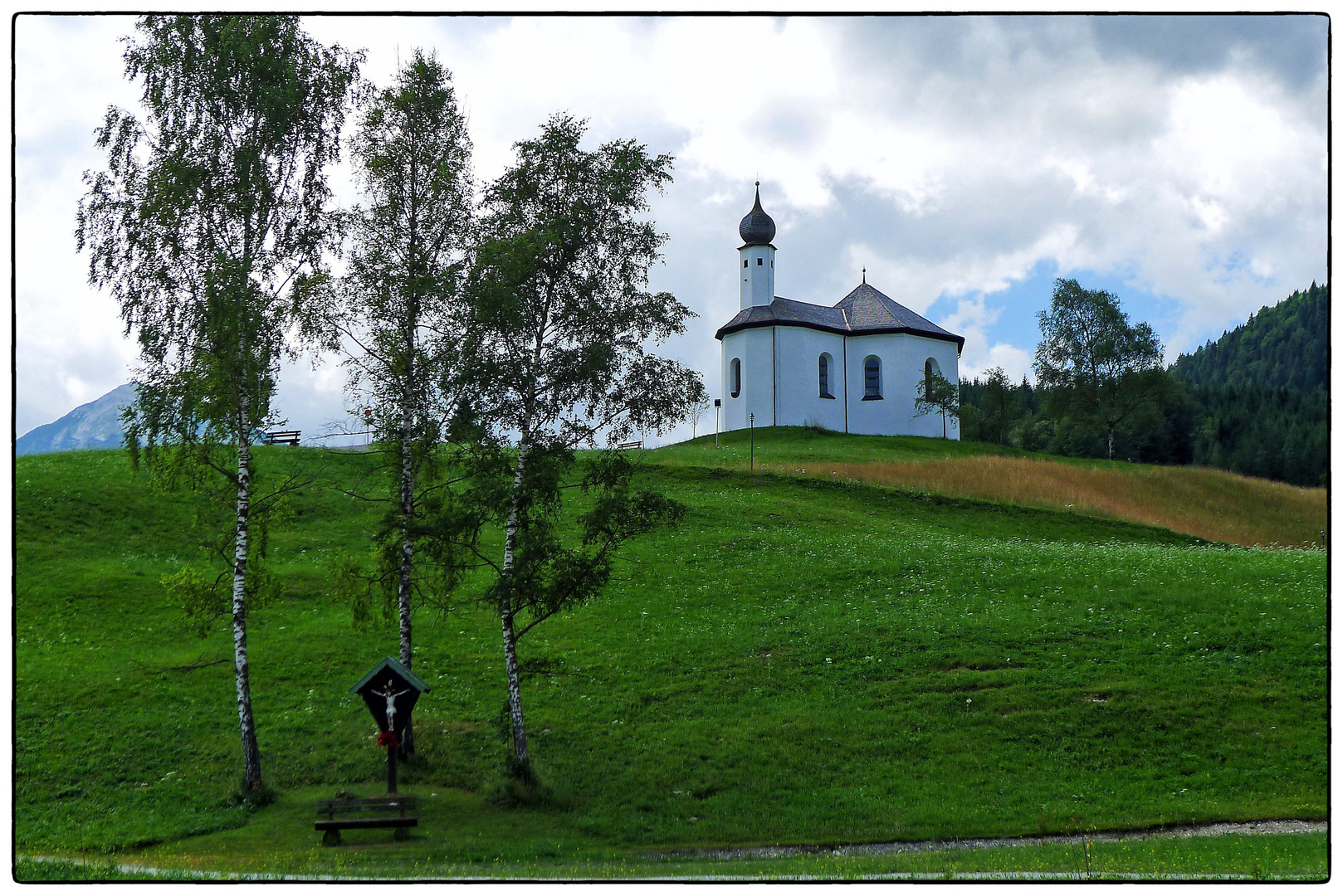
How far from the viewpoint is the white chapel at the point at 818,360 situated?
73.7 m

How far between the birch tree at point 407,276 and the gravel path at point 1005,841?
7447 mm

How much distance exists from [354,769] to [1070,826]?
1317 centimetres

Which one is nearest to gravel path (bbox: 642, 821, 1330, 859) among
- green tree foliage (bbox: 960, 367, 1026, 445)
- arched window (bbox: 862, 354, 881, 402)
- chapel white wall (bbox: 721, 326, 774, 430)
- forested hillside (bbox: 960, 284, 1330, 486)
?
chapel white wall (bbox: 721, 326, 774, 430)

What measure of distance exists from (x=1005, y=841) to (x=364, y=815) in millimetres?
10179

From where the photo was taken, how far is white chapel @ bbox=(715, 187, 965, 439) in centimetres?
7369

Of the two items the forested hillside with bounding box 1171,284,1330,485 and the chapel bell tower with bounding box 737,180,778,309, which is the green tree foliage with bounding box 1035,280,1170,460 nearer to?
the forested hillside with bounding box 1171,284,1330,485

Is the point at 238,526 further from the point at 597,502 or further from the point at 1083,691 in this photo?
the point at 1083,691

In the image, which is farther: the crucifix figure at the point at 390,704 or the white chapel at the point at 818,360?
the white chapel at the point at 818,360

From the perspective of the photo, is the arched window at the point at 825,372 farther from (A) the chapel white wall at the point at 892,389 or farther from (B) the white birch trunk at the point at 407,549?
(B) the white birch trunk at the point at 407,549

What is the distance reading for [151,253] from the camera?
1797 centimetres

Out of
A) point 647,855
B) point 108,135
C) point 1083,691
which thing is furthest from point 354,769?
point 1083,691

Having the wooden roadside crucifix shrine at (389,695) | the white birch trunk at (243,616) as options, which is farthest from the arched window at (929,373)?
the wooden roadside crucifix shrine at (389,695)

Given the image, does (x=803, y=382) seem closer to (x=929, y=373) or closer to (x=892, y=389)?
(x=892, y=389)

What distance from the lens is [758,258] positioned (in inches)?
3044
